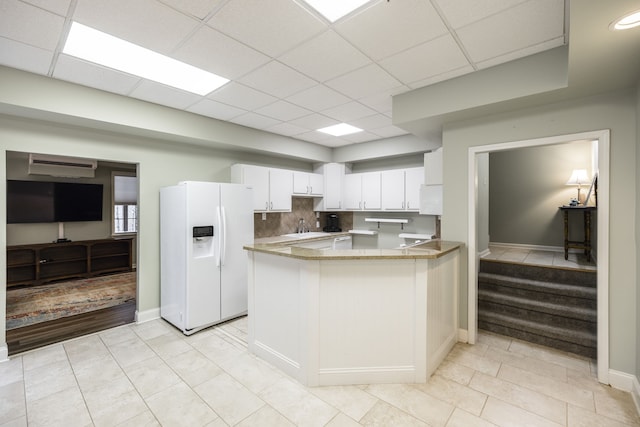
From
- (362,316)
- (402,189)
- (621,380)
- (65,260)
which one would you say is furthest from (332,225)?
(65,260)

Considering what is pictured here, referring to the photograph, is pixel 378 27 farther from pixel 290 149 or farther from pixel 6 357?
pixel 6 357

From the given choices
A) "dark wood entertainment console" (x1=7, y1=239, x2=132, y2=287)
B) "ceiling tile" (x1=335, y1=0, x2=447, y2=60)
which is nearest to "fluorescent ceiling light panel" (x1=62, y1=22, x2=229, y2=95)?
"ceiling tile" (x1=335, y1=0, x2=447, y2=60)

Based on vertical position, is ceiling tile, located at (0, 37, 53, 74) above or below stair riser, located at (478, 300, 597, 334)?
above

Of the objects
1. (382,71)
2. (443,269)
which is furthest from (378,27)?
(443,269)

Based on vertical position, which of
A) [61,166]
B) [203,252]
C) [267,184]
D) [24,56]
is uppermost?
[24,56]

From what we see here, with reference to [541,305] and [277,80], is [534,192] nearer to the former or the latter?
[541,305]

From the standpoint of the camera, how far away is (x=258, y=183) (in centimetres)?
468

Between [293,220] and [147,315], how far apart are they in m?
2.85

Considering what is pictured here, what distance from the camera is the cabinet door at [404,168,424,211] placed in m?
4.87

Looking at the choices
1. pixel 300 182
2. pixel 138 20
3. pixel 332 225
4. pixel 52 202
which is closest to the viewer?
pixel 138 20

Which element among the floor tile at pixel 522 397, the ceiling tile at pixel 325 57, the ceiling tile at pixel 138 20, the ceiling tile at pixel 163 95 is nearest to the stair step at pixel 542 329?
the floor tile at pixel 522 397

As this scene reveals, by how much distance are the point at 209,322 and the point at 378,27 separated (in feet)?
11.5

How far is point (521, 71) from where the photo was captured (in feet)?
8.08

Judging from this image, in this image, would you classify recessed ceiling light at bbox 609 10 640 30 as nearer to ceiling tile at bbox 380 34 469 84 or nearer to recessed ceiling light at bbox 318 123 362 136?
ceiling tile at bbox 380 34 469 84
